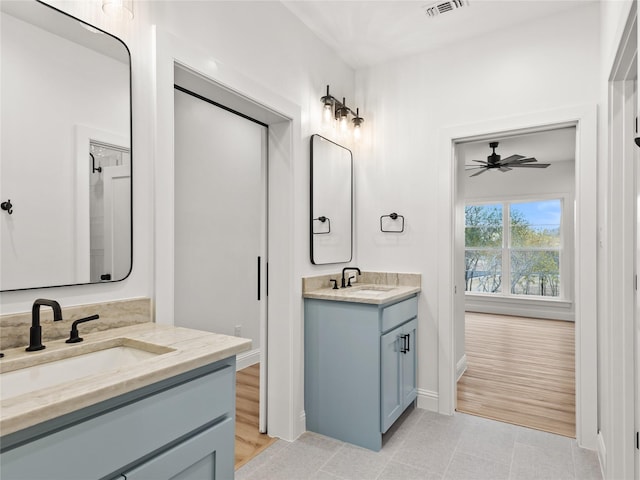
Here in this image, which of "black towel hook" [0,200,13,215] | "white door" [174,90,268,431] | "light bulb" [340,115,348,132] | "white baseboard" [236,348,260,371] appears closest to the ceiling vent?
"light bulb" [340,115,348,132]

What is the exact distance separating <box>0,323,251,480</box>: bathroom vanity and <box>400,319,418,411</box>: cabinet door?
1.61 m

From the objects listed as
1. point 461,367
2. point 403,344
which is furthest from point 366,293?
point 461,367

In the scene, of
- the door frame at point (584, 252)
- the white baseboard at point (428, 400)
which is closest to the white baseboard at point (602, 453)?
the door frame at point (584, 252)

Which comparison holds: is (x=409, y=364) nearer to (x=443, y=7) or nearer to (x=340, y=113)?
(x=340, y=113)

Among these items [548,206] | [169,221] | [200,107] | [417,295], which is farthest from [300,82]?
[548,206]

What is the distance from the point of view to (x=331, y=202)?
2875 millimetres

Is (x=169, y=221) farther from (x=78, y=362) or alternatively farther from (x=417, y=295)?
(x=417, y=295)

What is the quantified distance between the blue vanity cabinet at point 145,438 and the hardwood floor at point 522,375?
223 cm

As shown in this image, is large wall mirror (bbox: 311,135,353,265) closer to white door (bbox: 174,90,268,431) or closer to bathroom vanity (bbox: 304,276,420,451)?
bathroom vanity (bbox: 304,276,420,451)

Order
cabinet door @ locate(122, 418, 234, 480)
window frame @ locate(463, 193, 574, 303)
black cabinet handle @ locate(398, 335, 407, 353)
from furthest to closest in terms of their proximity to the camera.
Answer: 1. window frame @ locate(463, 193, 574, 303)
2. black cabinet handle @ locate(398, 335, 407, 353)
3. cabinet door @ locate(122, 418, 234, 480)

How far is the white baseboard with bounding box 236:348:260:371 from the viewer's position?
3.70 metres

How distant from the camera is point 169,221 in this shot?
1.68 metres

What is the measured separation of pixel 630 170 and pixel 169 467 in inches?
88.8

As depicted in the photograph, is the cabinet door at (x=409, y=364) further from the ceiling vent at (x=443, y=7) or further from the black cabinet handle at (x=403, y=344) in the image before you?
the ceiling vent at (x=443, y=7)
